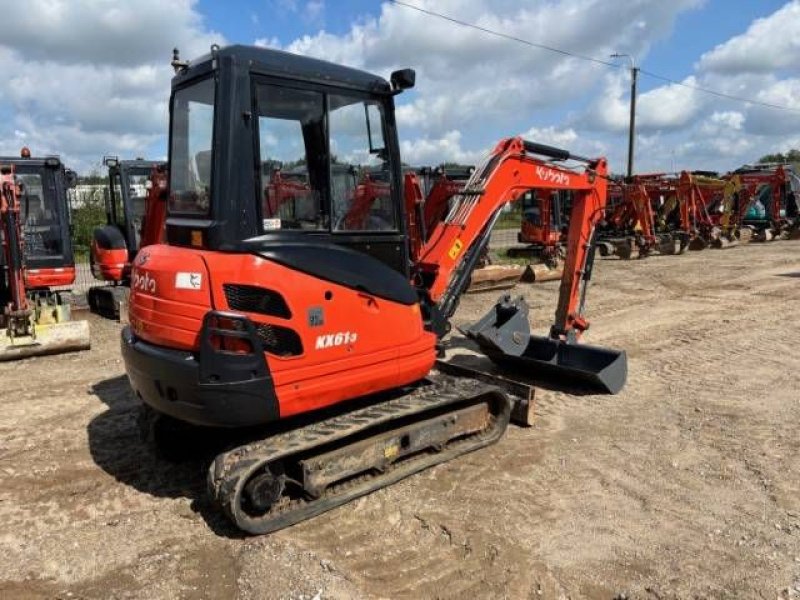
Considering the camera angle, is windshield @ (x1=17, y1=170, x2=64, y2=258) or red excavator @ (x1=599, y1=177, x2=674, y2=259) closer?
windshield @ (x1=17, y1=170, x2=64, y2=258)

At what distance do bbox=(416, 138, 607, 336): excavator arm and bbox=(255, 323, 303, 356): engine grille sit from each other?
169 centimetres

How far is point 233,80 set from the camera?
12.7ft

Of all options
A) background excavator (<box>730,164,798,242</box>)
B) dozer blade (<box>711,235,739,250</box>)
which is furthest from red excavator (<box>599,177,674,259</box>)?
background excavator (<box>730,164,798,242</box>)

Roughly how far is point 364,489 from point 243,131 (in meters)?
2.34

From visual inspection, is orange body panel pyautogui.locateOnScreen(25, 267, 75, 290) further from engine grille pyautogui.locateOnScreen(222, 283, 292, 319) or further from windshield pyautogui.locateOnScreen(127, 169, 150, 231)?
engine grille pyautogui.locateOnScreen(222, 283, 292, 319)

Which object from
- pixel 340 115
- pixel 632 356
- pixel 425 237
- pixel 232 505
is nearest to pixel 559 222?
pixel 425 237

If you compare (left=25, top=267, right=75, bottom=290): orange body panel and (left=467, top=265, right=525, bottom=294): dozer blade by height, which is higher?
(left=25, top=267, right=75, bottom=290): orange body panel

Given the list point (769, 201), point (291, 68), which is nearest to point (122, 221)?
point (291, 68)

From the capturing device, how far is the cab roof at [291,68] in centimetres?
394

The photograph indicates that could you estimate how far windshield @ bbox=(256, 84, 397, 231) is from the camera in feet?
13.4

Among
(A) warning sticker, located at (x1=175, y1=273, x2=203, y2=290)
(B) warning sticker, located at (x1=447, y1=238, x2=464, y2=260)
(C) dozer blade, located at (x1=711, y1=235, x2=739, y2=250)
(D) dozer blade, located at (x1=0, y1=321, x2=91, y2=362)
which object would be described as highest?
(B) warning sticker, located at (x1=447, y1=238, x2=464, y2=260)

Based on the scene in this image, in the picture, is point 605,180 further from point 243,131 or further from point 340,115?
point 243,131

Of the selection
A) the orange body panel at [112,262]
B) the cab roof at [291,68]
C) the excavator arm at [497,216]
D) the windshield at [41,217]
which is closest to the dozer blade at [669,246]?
the excavator arm at [497,216]

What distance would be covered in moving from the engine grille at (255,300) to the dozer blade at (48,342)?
5483 millimetres
